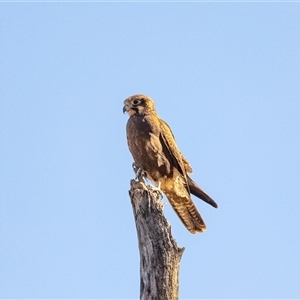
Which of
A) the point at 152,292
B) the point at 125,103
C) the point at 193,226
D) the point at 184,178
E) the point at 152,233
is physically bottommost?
the point at 152,292

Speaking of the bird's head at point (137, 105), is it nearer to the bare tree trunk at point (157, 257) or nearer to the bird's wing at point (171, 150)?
the bird's wing at point (171, 150)

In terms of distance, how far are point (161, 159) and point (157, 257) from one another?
2.74 meters

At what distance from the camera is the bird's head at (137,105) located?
9.15 meters

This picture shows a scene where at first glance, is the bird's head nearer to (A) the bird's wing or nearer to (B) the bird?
(B) the bird

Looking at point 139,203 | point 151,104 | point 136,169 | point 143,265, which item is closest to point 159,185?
point 136,169

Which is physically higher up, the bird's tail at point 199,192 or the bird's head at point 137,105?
the bird's head at point 137,105

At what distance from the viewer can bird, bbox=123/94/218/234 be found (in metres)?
8.88

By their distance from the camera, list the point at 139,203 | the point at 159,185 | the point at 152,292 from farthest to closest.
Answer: the point at 159,185, the point at 139,203, the point at 152,292

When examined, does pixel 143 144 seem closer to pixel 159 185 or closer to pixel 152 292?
pixel 159 185

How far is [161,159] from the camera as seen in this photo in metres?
8.93

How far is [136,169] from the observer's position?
8.86 metres

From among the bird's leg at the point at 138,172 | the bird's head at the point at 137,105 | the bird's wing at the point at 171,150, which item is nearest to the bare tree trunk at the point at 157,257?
the bird's leg at the point at 138,172

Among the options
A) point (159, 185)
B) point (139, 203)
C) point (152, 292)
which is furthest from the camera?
point (159, 185)

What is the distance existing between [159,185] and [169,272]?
2.64 m
